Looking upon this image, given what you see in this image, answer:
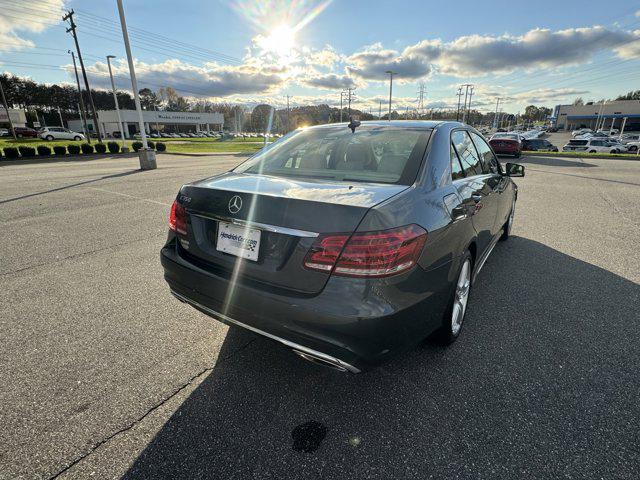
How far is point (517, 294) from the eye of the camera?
3.61 meters

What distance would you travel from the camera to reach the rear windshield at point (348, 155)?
240 cm

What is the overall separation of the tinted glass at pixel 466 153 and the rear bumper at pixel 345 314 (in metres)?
1.23

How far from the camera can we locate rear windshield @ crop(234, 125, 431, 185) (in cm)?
240

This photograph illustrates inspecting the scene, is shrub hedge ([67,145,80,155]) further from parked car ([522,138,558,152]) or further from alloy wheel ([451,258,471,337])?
parked car ([522,138,558,152])

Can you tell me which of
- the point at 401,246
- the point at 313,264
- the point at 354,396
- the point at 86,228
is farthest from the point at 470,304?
the point at 86,228

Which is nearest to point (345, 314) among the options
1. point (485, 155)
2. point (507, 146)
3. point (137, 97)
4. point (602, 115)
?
point (485, 155)

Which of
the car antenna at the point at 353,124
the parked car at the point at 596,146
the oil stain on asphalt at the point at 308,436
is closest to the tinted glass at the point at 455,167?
the car antenna at the point at 353,124

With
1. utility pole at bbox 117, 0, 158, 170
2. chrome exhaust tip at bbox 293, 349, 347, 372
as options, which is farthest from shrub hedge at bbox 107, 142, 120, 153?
chrome exhaust tip at bbox 293, 349, 347, 372

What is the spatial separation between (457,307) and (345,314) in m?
1.34

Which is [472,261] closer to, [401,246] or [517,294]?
[517,294]

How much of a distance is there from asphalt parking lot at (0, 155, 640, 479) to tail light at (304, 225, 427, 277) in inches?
27.1

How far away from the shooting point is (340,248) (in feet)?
5.83

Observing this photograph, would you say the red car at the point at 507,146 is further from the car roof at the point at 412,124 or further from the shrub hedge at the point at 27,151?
the shrub hedge at the point at 27,151

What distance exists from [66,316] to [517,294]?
4.26 metres
